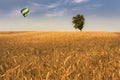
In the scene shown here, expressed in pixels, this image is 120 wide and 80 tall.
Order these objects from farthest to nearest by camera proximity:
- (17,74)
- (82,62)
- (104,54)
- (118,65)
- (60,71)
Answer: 1. (104,54)
2. (82,62)
3. (118,65)
4. (60,71)
5. (17,74)

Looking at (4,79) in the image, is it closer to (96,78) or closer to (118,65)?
(96,78)

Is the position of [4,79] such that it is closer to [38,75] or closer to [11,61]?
[38,75]

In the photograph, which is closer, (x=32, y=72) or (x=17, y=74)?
(x=17, y=74)

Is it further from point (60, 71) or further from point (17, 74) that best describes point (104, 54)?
point (17, 74)

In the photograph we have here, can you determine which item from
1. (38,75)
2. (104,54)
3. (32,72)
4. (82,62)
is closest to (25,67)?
(32,72)

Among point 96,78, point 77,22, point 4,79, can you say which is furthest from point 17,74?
point 77,22

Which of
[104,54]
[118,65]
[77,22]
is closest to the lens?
[118,65]

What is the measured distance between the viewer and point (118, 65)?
3869mm

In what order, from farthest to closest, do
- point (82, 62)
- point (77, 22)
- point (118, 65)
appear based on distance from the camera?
point (77, 22), point (82, 62), point (118, 65)

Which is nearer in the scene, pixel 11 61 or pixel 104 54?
pixel 11 61

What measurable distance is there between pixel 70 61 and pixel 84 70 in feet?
2.16

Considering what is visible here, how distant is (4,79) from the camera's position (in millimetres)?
3018

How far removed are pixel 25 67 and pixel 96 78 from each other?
3.00ft

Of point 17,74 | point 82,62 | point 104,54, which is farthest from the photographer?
point 104,54
